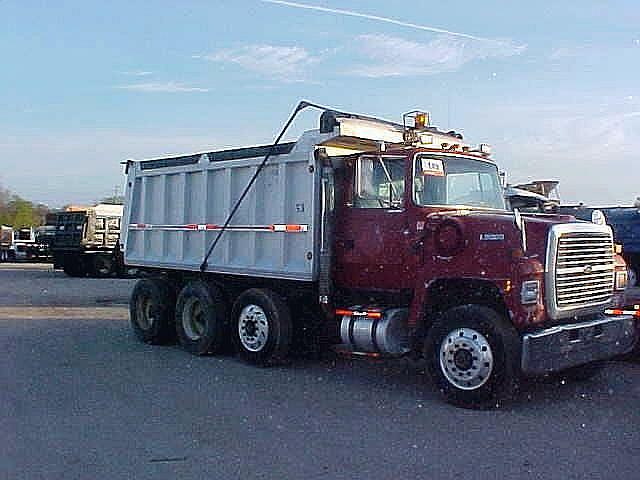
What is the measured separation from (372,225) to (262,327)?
210 cm

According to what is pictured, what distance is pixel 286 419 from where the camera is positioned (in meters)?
7.53

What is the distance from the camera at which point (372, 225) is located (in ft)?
30.3

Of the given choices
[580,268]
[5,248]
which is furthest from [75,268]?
[580,268]

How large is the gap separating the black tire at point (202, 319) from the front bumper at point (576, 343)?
186 inches

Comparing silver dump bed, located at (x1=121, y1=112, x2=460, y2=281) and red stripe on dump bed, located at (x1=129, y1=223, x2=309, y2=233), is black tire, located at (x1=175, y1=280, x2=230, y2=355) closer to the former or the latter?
silver dump bed, located at (x1=121, y1=112, x2=460, y2=281)

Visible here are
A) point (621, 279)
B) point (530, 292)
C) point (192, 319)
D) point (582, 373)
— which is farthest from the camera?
point (192, 319)

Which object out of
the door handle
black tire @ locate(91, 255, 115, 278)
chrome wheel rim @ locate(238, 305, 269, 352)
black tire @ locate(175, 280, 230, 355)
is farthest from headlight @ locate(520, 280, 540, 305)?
black tire @ locate(91, 255, 115, 278)

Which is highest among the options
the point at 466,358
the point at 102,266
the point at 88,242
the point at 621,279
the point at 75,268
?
the point at 88,242

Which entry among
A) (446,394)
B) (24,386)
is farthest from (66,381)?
(446,394)

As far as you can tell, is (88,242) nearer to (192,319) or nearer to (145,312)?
(145,312)

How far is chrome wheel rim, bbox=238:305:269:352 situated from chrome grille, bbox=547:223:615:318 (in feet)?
12.4

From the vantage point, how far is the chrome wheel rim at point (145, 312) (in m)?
12.5

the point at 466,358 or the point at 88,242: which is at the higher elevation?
the point at 88,242

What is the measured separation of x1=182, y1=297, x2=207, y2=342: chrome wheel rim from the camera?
11633 mm
